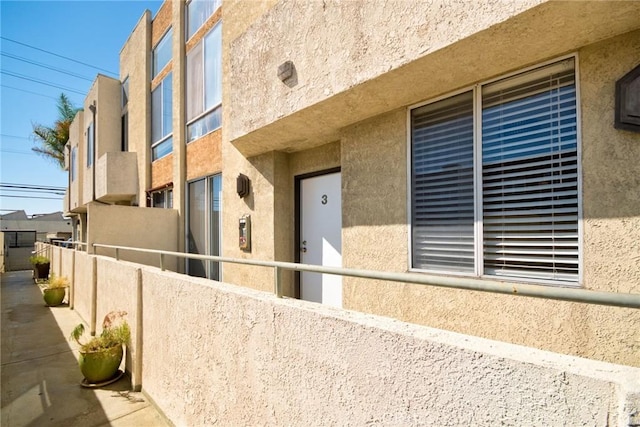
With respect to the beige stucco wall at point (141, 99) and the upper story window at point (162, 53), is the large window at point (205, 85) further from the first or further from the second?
the beige stucco wall at point (141, 99)

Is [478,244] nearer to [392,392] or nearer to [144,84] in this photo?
[392,392]

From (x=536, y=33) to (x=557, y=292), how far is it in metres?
2.08

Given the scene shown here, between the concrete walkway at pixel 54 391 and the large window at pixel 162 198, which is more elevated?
the large window at pixel 162 198

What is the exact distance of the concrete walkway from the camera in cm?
368

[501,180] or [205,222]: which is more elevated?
[501,180]

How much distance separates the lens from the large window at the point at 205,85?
23.4ft

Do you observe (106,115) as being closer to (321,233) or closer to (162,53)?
(162,53)

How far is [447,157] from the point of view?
10.9 ft

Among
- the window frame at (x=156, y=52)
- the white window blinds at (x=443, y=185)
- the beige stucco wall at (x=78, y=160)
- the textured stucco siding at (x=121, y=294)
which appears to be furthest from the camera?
the beige stucco wall at (x=78, y=160)

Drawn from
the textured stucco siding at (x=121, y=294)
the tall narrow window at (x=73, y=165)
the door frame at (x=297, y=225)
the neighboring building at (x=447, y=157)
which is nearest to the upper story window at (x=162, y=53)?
the neighboring building at (x=447, y=157)

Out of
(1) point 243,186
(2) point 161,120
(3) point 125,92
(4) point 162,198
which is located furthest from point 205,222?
(3) point 125,92

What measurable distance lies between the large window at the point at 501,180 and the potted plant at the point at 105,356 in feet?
13.4

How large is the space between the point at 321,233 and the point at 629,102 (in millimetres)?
3695

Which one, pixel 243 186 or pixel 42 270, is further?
pixel 42 270
